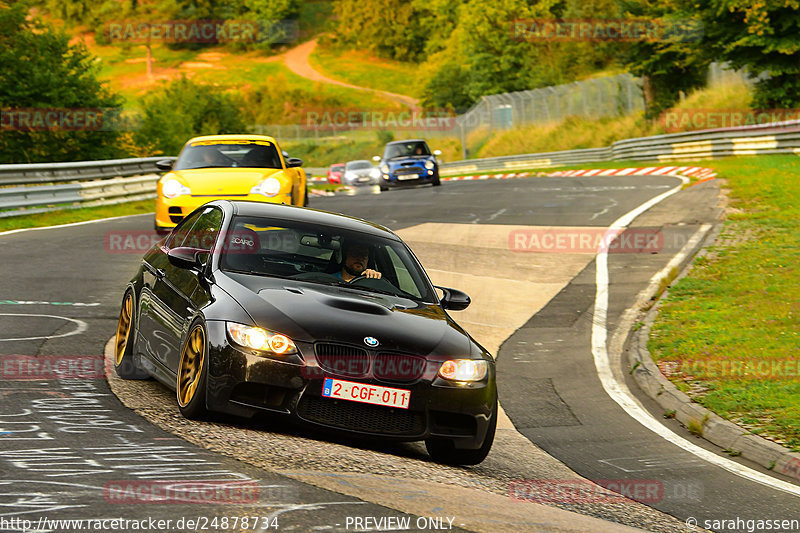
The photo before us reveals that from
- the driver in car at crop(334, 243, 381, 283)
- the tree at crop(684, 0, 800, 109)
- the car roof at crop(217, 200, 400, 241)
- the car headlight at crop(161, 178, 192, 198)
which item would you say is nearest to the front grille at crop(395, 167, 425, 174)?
the tree at crop(684, 0, 800, 109)

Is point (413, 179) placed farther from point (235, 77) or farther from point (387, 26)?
point (387, 26)

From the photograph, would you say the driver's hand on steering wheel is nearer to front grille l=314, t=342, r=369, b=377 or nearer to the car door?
the car door

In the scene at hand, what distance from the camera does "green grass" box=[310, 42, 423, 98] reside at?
14200 centimetres

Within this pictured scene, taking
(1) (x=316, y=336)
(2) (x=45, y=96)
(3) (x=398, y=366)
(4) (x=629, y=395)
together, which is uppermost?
(2) (x=45, y=96)

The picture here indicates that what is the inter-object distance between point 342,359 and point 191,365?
42.3 inches

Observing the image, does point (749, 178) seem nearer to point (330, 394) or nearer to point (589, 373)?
point (589, 373)

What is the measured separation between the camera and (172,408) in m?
7.29

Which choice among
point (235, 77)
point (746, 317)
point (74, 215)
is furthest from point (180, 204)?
point (235, 77)

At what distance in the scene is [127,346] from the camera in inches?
338

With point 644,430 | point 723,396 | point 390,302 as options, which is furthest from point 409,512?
point 723,396

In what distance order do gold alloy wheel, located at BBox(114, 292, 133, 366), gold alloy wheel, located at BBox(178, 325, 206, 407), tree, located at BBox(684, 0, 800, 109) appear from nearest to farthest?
gold alloy wheel, located at BBox(178, 325, 206, 407) < gold alloy wheel, located at BBox(114, 292, 133, 366) < tree, located at BBox(684, 0, 800, 109)

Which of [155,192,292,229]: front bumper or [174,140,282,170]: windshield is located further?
[174,140,282,170]: windshield

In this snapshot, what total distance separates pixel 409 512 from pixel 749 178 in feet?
74.6

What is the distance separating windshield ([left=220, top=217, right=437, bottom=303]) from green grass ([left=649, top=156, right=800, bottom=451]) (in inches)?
129
